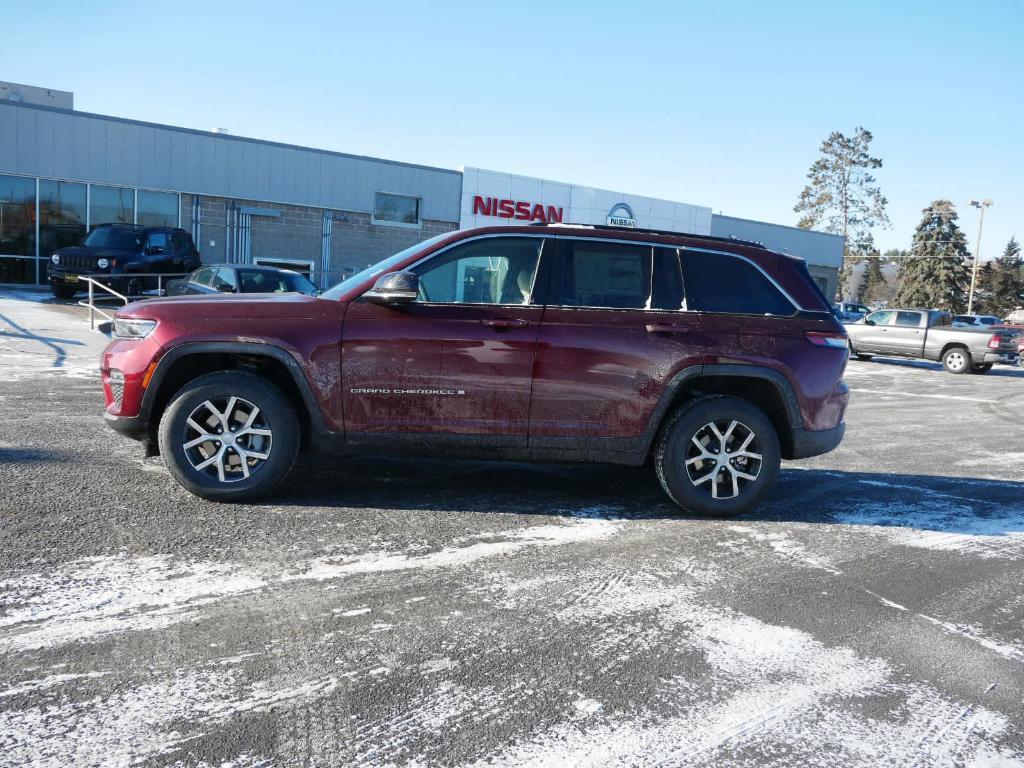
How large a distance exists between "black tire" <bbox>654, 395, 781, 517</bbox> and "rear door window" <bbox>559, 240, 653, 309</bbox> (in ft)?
2.61

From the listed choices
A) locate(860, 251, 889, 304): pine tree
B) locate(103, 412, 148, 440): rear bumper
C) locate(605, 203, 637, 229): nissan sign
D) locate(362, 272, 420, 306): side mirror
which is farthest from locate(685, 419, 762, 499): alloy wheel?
locate(860, 251, 889, 304): pine tree

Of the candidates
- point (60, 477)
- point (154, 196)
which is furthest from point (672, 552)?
point (154, 196)

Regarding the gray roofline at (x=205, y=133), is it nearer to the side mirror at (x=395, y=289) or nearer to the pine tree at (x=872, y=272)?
the side mirror at (x=395, y=289)

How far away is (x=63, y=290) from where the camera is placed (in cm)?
2109

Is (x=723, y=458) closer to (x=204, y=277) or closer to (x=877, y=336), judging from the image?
(x=204, y=277)

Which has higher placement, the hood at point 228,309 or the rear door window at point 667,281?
the rear door window at point 667,281

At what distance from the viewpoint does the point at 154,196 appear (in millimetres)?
25531

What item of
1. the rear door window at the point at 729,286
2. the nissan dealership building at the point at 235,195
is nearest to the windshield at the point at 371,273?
the rear door window at the point at 729,286

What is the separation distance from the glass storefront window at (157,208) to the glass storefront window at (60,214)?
5.22 feet

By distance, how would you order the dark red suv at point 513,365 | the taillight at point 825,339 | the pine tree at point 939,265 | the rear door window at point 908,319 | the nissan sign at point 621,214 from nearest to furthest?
the dark red suv at point 513,365
the taillight at point 825,339
the rear door window at point 908,319
the nissan sign at point 621,214
the pine tree at point 939,265

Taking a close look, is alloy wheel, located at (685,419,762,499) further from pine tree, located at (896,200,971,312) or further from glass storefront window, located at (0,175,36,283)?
pine tree, located at (896,200,971,312)

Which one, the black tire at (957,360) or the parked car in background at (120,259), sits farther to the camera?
the black tire at (957,360)

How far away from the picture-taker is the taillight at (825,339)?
5566 millimetres

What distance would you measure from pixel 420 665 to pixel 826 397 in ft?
11.9
